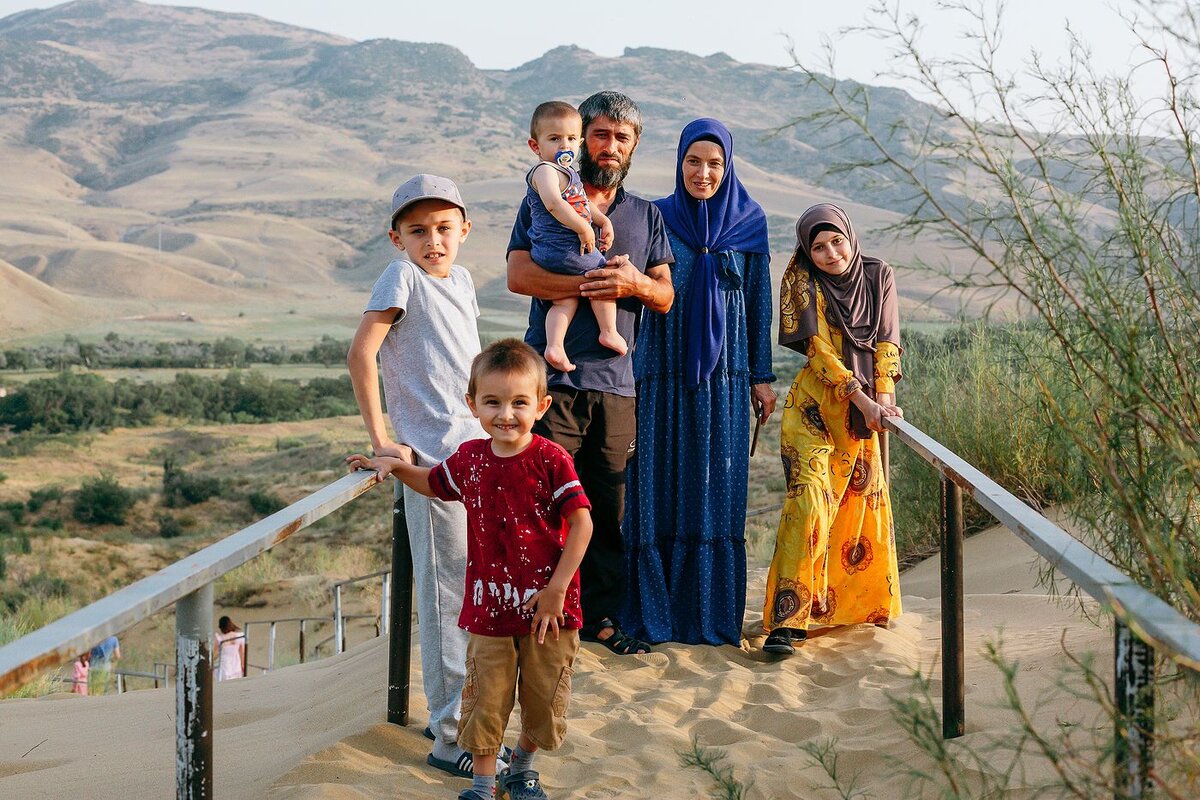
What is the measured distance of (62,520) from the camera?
24.6m

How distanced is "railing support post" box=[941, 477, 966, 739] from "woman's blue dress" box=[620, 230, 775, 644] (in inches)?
51.7

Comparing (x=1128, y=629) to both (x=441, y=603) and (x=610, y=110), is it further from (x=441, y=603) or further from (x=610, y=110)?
(x=610, y=110)

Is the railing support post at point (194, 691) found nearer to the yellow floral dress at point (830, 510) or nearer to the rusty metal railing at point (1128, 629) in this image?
the rusty metal railing at point (1128, 629)

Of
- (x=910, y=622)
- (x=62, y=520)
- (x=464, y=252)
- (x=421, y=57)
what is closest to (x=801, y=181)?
(x=464, y=252)

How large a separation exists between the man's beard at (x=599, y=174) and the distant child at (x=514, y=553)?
137 cm

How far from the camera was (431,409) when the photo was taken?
3.47 m

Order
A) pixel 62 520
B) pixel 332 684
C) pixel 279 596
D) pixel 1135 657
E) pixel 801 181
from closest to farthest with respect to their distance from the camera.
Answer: pixel 1135 657 < pixel 332 684 < pixel 279 596 < pixel 62 520 < pixel 801 181

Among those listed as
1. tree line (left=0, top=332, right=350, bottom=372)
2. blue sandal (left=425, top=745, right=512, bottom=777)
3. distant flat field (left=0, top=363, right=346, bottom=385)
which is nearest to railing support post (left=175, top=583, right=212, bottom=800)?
blue sandal (left=425, top=745, right=512, bottom=777)

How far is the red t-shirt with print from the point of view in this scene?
3117mm

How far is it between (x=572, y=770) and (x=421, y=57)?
510ft

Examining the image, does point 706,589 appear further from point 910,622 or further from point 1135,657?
point 1135,657

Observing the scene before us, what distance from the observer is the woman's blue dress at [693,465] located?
4.81m

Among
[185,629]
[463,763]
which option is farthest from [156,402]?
[185,629]

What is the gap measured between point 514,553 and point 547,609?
163mm
